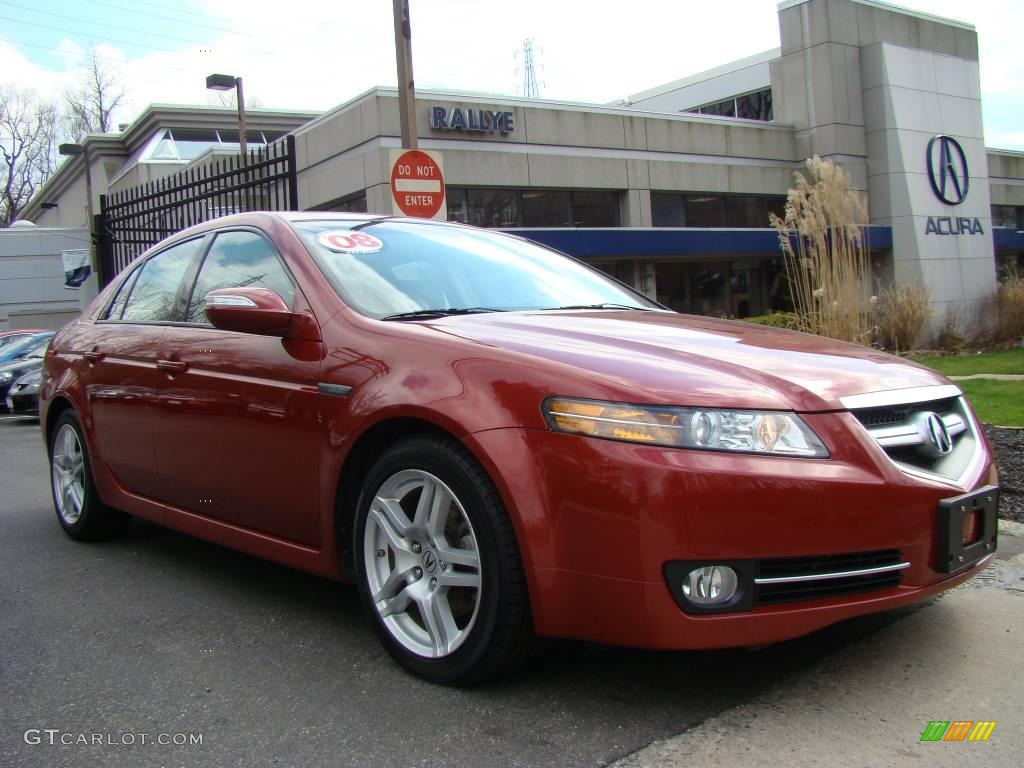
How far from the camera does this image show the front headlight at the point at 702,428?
2.46m

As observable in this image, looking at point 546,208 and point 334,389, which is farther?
point 546,208

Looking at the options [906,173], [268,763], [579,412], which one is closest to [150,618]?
[268,763]

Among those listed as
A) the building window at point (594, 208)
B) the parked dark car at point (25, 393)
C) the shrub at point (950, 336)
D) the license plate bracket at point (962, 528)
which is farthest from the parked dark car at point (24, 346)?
the shrub at point (950, 336)

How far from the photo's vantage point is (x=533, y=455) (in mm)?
2564

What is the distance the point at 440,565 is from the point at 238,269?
70.3 inches

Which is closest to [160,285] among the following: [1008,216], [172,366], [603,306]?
[172,366]

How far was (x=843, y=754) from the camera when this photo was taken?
2.38m

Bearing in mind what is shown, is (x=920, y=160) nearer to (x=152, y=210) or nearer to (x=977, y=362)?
(x=977, y=362)

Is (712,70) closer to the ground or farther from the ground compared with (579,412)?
farther from the ground

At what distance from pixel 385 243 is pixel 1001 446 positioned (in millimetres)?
4298

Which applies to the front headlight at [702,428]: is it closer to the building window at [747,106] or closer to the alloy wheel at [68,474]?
the alloy wheel at [68,474]

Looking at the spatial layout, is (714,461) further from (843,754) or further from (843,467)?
(843,754)

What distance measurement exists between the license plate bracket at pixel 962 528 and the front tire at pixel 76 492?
13.1 feet

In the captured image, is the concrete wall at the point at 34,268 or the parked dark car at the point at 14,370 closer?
the parked dark car at the point at 14,370
